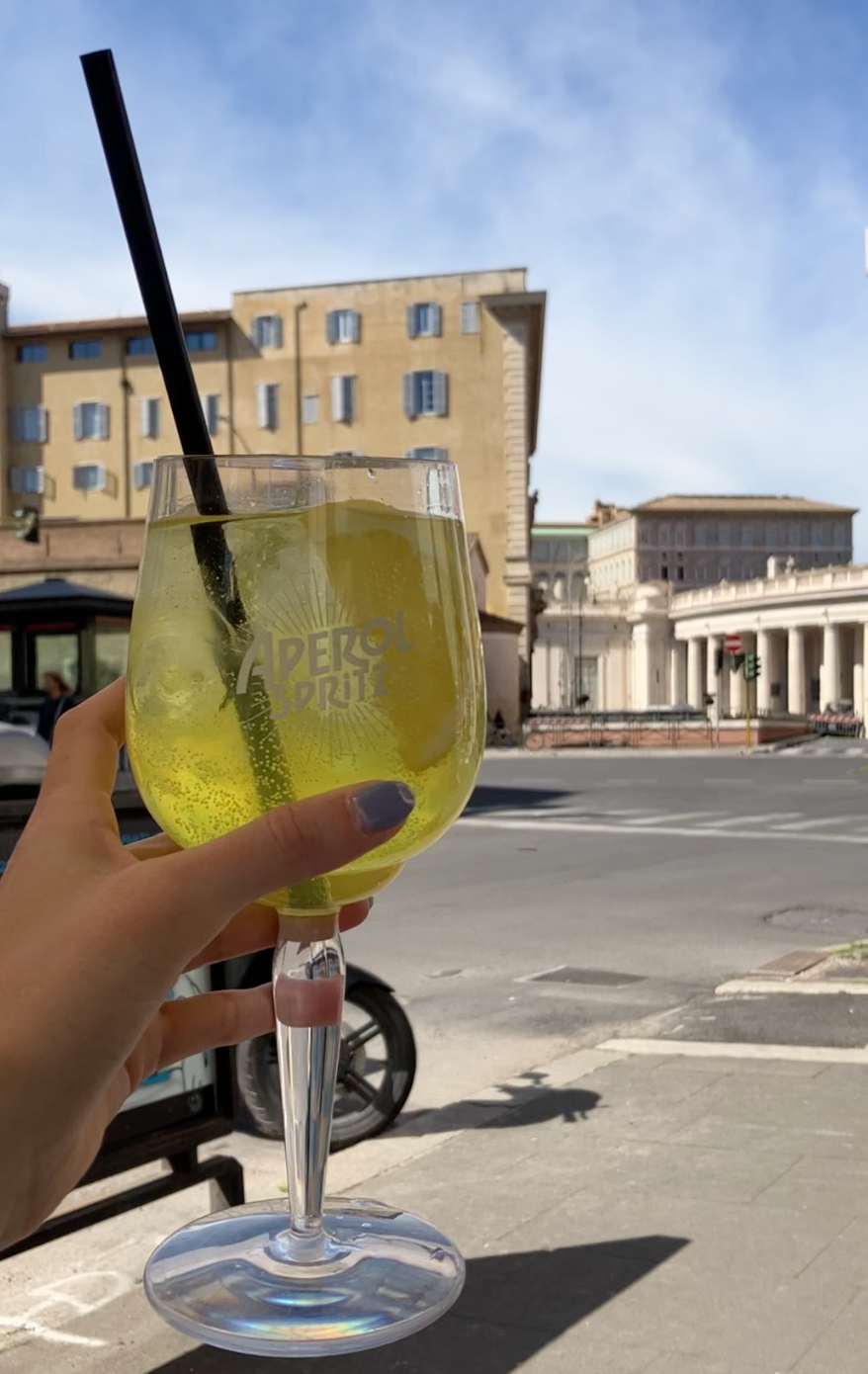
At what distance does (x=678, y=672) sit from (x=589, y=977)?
114m

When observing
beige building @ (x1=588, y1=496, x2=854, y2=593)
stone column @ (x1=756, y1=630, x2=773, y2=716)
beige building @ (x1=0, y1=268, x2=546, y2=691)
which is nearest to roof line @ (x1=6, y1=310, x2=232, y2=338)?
beige building @ (x1=0, y1=268, x2=546, y2=691)

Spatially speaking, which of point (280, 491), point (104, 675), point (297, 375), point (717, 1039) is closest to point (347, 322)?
point (297, 375)

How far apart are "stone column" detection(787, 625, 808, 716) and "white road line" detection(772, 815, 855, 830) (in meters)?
84.6

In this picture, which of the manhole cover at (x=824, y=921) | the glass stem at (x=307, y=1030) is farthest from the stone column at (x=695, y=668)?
the glass stem at (x=307, y=1030)

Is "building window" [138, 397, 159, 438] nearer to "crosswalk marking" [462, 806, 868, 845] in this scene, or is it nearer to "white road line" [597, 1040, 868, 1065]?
"crosswalk marking" [462, 806, 868, 845]

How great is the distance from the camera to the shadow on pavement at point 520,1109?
458 centimetres

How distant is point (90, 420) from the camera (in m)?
53.2

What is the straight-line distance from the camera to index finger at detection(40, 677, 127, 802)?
0.96 m

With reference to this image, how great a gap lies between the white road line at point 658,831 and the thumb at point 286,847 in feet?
53.0

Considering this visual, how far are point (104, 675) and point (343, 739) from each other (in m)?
16.0

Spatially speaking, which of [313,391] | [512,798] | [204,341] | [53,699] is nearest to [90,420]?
[204,341]

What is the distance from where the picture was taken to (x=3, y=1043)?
0.83 metres

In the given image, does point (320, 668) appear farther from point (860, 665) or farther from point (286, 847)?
point (860, 665)

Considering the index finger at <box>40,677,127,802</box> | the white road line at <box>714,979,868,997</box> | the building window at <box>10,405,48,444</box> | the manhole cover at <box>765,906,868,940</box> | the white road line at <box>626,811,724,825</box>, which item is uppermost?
the building window at <box>10,405,48,444</box>
